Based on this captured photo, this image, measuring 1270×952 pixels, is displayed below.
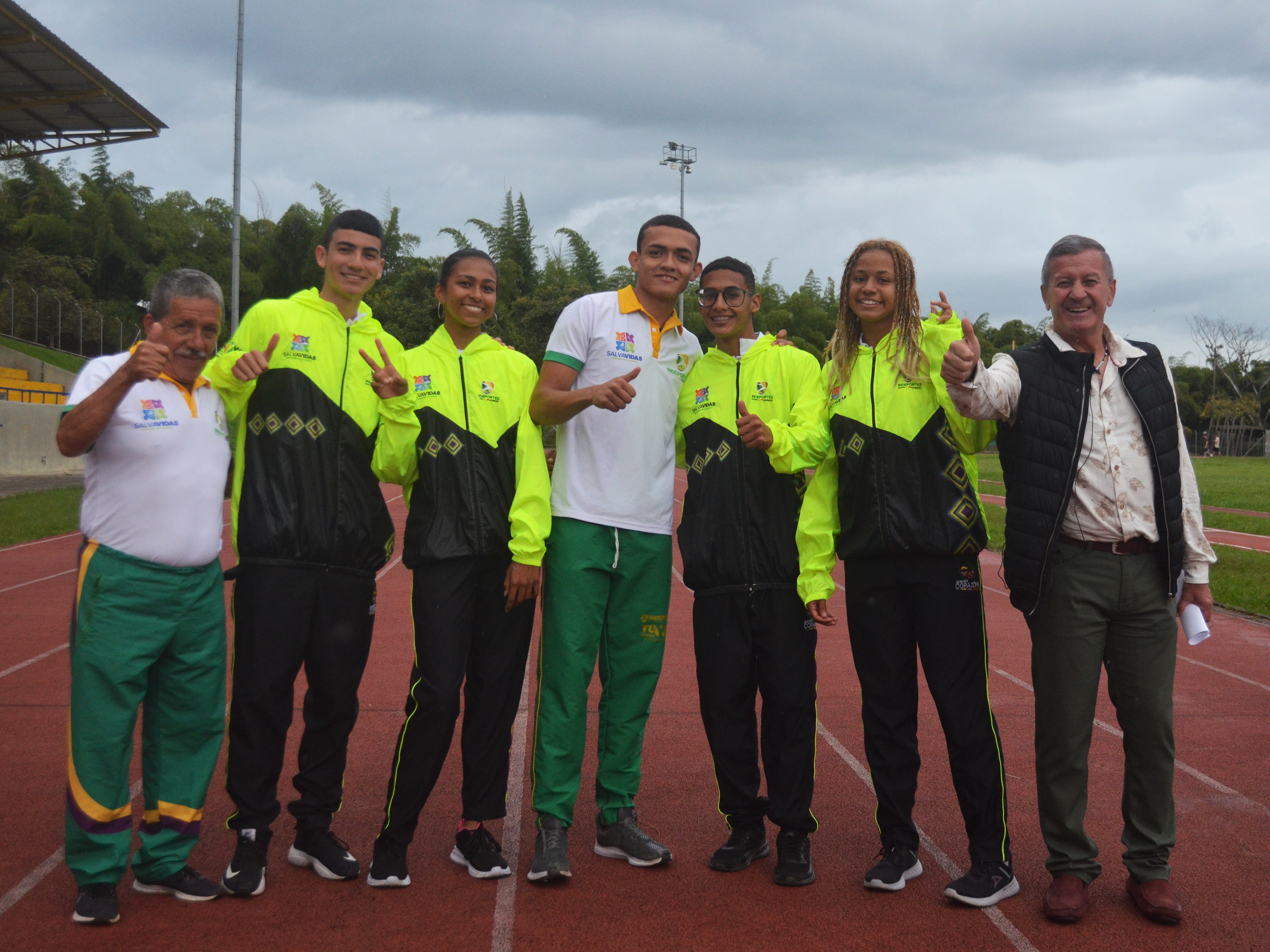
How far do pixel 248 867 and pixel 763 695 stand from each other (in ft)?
6.08

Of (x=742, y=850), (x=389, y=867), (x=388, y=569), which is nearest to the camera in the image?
(x=389, y=867)

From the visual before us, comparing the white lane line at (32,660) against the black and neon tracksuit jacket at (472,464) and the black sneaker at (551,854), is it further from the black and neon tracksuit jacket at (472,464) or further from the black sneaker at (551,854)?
the black sneaker at (551,854)

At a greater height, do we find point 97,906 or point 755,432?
point 755,432

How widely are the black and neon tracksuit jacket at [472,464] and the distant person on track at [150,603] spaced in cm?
68

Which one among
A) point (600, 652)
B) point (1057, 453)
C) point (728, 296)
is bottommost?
point (600, 652)

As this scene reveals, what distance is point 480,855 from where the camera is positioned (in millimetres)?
3750

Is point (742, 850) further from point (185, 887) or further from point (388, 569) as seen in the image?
point (388, 569)

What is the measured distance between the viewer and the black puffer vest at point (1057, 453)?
3.53 meters

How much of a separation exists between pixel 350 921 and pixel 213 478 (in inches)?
59.9

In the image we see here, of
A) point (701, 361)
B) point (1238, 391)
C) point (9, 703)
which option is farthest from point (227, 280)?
point (1238, 391)

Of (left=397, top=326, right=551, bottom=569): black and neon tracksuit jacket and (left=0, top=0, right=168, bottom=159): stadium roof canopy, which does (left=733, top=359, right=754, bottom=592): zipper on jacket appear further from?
(left=0, top=0, right=168, bottom=159): stadium roof canopy

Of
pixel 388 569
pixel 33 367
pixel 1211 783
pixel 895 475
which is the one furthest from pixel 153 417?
pixel 33 367

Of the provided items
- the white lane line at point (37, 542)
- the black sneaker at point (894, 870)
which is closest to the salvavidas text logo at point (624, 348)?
the black sneaker at point (894, 870)

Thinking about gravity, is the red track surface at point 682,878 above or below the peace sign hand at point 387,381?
below
